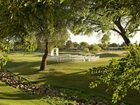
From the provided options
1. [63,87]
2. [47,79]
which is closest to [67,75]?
[47,79]

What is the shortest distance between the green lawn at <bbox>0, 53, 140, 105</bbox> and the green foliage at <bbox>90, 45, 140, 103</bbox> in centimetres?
1885

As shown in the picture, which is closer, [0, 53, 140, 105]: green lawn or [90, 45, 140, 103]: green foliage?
[90, 45, 140, 103]: green foliage

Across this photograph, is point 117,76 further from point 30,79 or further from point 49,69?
point 49,69

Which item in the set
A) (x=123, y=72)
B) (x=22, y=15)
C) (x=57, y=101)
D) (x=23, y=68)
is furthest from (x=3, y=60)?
(x=23, y=68)

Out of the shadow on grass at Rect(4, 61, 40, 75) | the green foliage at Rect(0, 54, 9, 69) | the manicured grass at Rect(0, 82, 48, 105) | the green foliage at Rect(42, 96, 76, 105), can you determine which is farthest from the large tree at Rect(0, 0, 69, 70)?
the shadow on grass at Rect(4, 61, 40, 75)

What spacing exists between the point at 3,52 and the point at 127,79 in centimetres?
290

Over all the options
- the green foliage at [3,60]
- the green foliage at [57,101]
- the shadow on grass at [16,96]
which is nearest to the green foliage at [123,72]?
the green foliage at [3,60]

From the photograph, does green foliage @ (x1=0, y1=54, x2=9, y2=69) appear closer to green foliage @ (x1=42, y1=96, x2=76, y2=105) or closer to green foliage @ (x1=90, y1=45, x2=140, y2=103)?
green foliage @ (x1=90, y1=45, x2=140, y2=103)

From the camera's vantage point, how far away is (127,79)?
24.7ft

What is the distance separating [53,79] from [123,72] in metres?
36.1

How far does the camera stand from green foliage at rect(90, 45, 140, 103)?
7375mm

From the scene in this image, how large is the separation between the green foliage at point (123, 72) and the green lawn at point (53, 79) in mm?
18853

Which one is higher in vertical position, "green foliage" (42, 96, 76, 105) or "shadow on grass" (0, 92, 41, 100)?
"shadow on grass" (0, 92, 41, 100)

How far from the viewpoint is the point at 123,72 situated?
24.6ft
